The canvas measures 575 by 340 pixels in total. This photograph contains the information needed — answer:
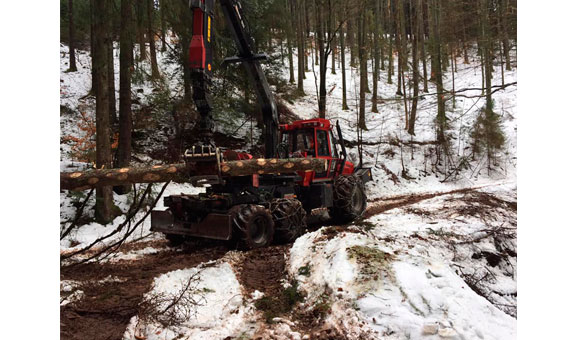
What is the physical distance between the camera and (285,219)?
19.2 ft

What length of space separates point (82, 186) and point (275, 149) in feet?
13.3

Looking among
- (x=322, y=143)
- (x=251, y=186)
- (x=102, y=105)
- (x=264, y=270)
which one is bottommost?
(x=264, y=270)

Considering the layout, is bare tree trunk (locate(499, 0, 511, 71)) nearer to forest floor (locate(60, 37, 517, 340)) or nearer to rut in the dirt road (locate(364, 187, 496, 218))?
forest floor (locate(60, 37, 517, 340))

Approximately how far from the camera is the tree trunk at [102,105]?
7523 mm

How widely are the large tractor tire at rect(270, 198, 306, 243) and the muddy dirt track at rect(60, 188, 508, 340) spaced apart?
0.73ft

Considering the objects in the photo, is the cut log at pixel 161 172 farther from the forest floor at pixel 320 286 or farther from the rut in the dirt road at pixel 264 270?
the rut in the dirt road at pixel 264 270

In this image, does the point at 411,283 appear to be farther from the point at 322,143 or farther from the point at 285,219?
the point at 322,143

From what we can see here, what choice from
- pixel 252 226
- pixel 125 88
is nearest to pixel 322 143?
pixel 252 226

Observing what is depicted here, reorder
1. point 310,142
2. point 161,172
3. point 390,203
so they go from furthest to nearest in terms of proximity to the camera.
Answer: point 390,203
point 310,142
point 161,172

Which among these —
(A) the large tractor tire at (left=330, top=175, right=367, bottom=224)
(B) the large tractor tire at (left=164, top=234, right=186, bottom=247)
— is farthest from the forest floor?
(A) the large tractor tire at (left=330, top=175, right=367, bottom=224)

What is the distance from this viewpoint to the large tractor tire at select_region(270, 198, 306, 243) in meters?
5.82

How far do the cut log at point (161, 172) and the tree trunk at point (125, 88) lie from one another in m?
5.49

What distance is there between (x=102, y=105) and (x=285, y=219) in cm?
508
